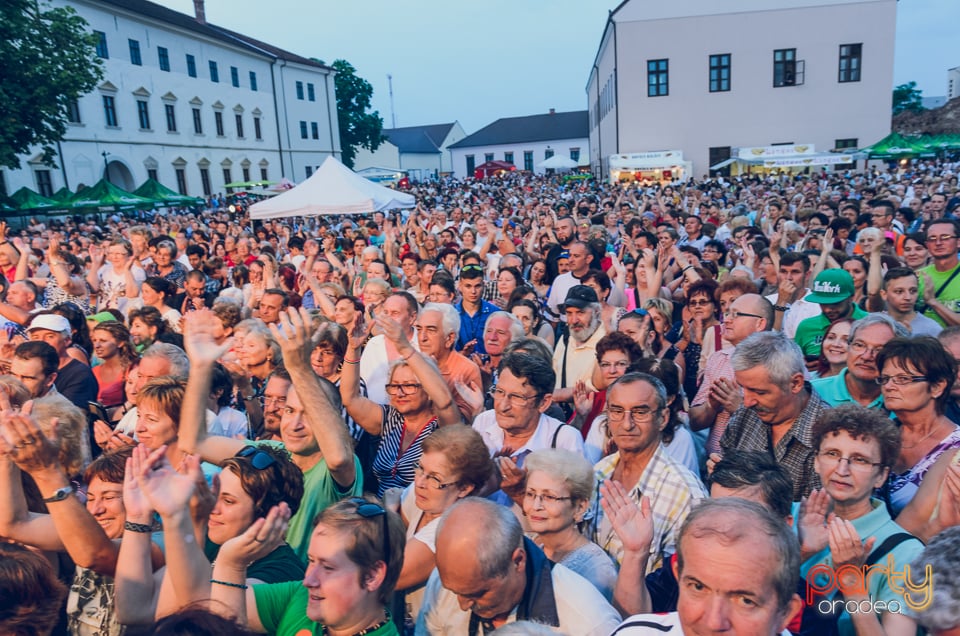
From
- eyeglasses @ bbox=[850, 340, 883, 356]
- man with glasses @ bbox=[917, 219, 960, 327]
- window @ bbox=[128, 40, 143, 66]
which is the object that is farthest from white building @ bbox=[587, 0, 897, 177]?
eyeglasses @ bbox=[850, 340, 883, 356]

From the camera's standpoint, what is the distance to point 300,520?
287cm

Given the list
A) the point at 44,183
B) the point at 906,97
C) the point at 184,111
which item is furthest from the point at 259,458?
the point at 906,97

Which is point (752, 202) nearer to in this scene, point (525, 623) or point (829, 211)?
point (829, 211)

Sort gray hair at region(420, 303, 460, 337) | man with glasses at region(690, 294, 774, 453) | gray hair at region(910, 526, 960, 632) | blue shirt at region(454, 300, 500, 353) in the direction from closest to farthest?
gray hair at region(910, 526, 960, 632)
man with glasses at region(690, 294, 774, 453)
gray hair at region(420, 303, 460, 337)
blue shirt at region(454, 300, 500, 353)

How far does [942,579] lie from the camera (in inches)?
69.2

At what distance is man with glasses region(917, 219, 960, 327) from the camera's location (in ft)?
17.8

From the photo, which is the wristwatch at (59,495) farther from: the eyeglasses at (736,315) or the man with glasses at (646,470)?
the eyeglasses at (736,315)

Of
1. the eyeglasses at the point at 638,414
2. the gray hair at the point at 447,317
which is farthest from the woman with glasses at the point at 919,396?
the gray hair at the point at 447,317

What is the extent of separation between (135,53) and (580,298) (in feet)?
134

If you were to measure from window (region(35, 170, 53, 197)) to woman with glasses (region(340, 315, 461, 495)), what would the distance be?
34650 mm

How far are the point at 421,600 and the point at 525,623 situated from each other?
39.6 inches

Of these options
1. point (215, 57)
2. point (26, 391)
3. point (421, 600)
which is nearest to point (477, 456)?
point (421, 600)

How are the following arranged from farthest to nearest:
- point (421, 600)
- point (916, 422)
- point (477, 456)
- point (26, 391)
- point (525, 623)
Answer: point (26, 391) < point (916, 422) < point (477, 456) < point (421, 600) < point (525, 623)

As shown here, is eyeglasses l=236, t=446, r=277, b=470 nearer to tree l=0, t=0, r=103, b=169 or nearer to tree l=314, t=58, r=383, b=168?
tree l=0, t=0, r=103, b=169
